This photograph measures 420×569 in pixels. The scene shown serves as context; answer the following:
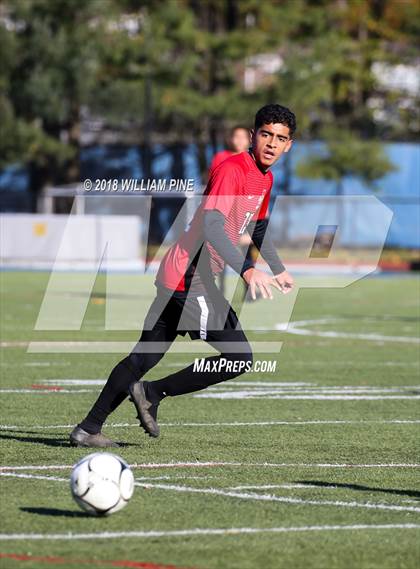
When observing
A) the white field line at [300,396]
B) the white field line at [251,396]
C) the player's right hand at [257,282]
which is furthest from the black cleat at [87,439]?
the white field line at [300,396]

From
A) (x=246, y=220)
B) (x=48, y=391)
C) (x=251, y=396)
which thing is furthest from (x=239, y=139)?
(x=246, y=220)

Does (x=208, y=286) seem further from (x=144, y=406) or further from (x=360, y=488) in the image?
(x=360, y=488)

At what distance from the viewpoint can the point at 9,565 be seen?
5.33m

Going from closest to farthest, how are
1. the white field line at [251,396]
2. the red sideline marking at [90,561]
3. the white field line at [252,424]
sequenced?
the red sideline marking at [90,561], the white field line at [252,424], the white field line at [251,396]

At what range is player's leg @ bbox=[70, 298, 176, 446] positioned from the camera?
8.41m

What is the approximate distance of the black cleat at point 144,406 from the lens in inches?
332

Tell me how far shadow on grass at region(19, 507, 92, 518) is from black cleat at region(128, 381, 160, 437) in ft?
6.56

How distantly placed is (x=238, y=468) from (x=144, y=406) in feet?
2.88

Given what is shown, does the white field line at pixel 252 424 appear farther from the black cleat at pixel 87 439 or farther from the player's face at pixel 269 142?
the player's face at pixel 269 142

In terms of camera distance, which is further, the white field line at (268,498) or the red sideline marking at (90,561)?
the white field line at (268,498)

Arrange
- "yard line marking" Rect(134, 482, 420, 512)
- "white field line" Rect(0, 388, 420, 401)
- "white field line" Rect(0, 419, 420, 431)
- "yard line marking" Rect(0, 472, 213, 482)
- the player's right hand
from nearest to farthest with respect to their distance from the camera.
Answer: "yard line marking" Rect(134, 482, 420, 512) < "yard line marking" Rect(0, 472, 213, 482) < the player's right hand < "white field line" Rect(0, 419, 420, 431) < "white field line" Rect(0, 388, 420, 401)

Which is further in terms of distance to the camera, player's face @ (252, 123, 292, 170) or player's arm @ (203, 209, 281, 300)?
player's face @ (252, 123, 292, 170)

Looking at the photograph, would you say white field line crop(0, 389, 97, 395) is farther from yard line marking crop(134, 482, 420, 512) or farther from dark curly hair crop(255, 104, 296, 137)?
yard line marking crop(134, 482, 420, 512)

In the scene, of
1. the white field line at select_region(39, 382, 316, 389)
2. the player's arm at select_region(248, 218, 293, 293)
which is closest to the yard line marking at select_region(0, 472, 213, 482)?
the player's arm at select_region(248, 218, 293, 293)
